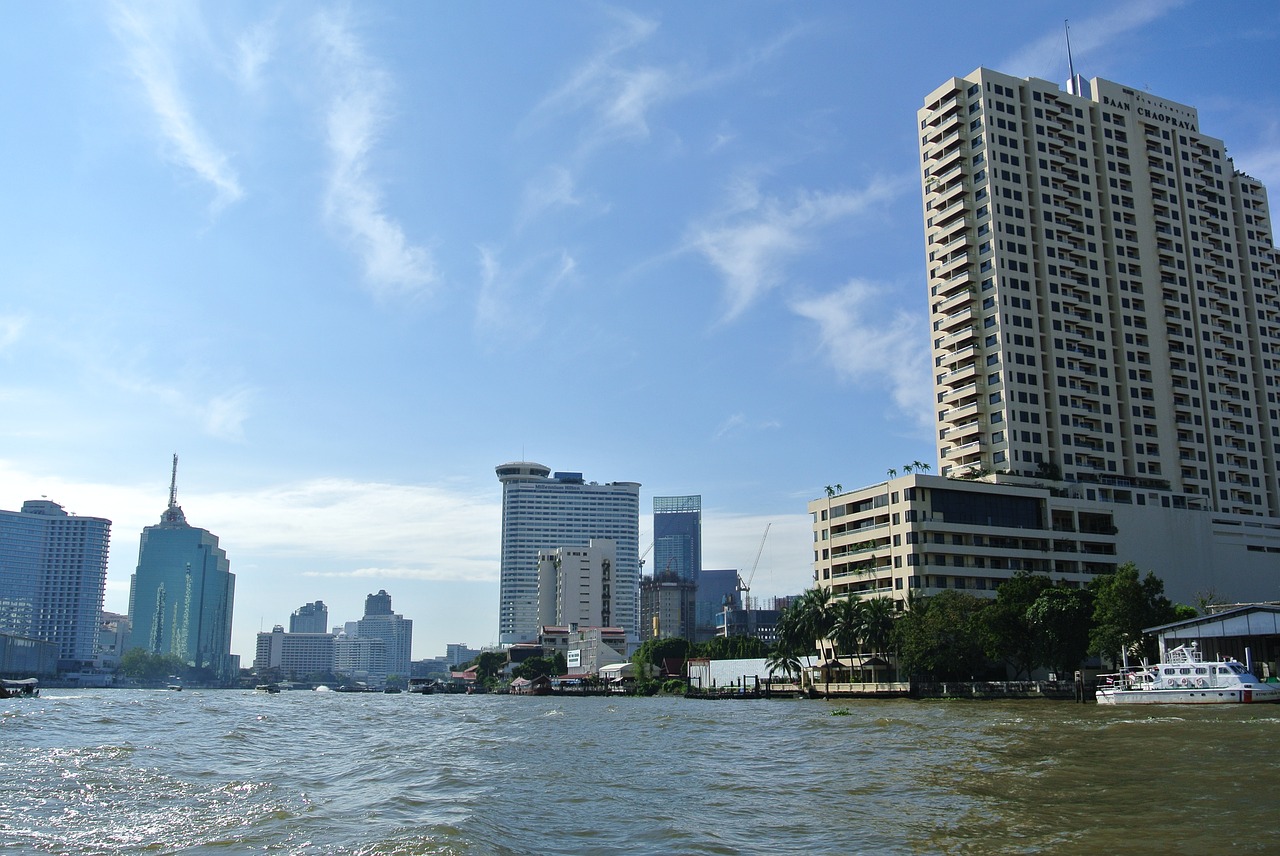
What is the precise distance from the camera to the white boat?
70625 mm

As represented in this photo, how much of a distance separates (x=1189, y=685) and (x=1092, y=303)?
3233 inches

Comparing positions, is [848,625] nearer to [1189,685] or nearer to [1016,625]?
[1016,625]

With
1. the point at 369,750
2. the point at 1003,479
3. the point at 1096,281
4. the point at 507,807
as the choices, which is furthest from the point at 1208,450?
the point at 507,807

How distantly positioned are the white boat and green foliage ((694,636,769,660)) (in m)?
91.1

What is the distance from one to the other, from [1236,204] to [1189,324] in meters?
26.7

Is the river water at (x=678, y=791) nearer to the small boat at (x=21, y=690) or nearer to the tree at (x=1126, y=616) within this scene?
the tree at (x=1126, y=616)

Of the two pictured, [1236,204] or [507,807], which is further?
[1236,204]

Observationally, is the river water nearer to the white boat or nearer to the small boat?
the white boat

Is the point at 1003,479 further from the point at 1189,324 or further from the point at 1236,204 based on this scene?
the point at 1236,204

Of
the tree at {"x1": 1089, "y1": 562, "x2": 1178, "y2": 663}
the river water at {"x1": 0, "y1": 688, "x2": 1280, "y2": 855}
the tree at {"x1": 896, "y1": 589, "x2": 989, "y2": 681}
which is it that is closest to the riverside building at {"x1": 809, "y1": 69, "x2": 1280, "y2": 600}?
the tree at {"x1": 896, "y1": 589, "x2": 989, "y2": 681}

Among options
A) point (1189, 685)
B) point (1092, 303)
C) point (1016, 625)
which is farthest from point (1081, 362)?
point (1189, 685)

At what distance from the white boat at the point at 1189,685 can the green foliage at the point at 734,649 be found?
91071 mm

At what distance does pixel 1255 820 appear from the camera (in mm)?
24766

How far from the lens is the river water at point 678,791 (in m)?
24.9
